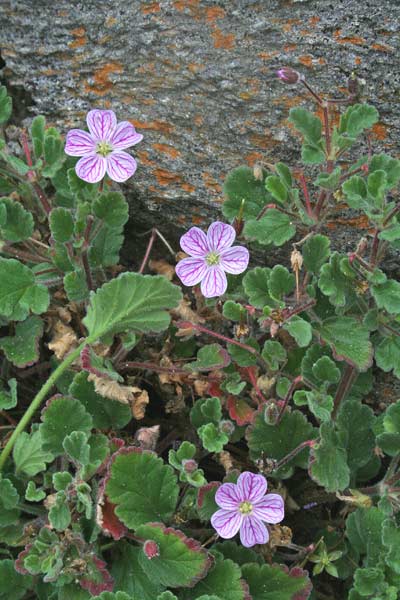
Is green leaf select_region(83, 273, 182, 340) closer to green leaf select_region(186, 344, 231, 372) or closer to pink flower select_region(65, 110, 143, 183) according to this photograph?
green leaf select_region(186, 344, 231, 372)

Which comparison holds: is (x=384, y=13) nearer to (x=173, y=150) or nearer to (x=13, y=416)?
(x=173, y=150)

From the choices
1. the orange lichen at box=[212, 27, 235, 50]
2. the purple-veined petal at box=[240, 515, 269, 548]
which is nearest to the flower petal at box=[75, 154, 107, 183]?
the orange lichen at box=[212, 27, 235, 50]

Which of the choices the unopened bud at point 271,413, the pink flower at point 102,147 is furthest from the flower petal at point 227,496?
the pink flower at point 102,147

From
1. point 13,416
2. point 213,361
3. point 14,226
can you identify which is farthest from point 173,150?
point 13,416

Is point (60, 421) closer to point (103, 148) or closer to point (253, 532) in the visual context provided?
point (253, 532)

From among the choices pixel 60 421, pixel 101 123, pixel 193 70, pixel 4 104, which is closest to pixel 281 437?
pixel 60 421
